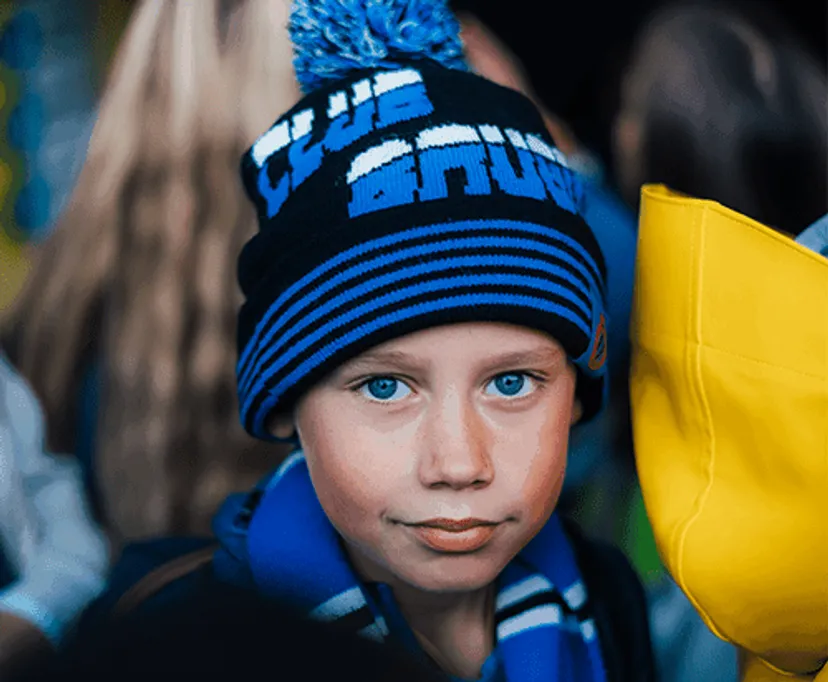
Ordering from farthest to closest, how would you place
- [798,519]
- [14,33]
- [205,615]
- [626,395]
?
[626,395] → [14,33] → [798,519] → [205,615]

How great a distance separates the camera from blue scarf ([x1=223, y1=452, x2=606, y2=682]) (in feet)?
3.20

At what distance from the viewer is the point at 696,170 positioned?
1420mm

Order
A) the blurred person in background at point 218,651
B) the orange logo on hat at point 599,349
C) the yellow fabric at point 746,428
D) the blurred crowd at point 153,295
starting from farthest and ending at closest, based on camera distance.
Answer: the blurred crowd at point 153,295 < the orange logo on hat at point 599,349 < the yellow fabric at point 746,428 < the blurred person in background at point 218,651

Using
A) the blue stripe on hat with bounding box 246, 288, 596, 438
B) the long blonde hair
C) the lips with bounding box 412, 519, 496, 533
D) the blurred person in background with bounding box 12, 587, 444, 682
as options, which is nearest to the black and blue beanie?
the blue stripe on hat with bounding box 246, 288, 596, 438

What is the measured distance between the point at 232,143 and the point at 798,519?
2.52 feet

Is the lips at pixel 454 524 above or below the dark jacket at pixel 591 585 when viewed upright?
above

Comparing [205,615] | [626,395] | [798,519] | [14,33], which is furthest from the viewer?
[626,395]

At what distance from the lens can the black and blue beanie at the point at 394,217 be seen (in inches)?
34.3

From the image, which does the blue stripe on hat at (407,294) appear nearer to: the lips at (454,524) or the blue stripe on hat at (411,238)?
the blue stripe on hat at (411,238)

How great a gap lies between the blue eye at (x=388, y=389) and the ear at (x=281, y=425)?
0.43 ft

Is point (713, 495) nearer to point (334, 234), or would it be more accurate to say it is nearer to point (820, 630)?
point (820, 630)

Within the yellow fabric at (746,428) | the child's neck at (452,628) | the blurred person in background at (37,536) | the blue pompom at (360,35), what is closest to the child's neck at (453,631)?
the child's neck at (452,628)

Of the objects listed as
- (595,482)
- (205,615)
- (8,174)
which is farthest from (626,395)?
(205,615)

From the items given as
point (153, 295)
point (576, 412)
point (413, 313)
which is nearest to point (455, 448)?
point (413, 313)
